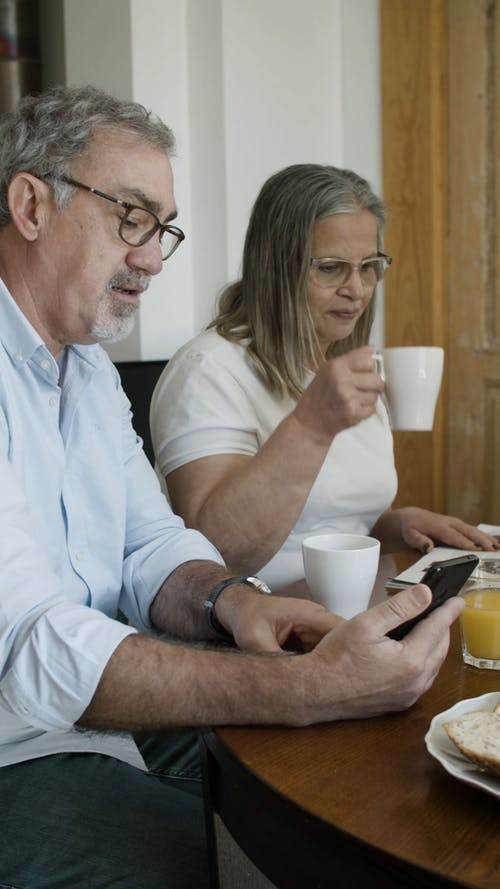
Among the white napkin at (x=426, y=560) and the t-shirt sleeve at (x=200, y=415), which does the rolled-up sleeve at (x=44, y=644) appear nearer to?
the white napkin at (x=426, y=560)

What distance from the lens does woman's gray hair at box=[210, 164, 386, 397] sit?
167 centimetres

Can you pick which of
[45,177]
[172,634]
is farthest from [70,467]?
[45,177]

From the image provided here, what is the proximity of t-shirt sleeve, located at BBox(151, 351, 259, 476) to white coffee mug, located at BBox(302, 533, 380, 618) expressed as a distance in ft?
1.56

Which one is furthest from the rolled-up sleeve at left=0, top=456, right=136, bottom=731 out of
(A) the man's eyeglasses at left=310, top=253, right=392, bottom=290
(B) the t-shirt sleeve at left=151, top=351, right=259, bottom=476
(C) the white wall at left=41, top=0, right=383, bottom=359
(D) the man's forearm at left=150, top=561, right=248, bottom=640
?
(C) the white wall at left=41, top=0, right=383, bottom=359

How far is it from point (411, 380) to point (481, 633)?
19.5 inches


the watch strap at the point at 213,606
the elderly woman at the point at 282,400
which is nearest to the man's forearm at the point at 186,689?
the watch strap at the point at 213,606

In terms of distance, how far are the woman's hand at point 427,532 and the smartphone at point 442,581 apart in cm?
57

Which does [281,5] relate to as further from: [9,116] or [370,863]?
[370,863]

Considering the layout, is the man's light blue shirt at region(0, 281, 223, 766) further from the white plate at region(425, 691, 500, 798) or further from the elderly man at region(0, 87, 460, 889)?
the white plate at region(425, 691, 500, 798)

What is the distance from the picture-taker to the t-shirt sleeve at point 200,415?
155 centimetres

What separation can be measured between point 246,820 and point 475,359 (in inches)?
103

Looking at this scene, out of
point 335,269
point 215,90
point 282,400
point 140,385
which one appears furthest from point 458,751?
point 215,90

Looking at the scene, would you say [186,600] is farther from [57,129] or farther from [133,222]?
[57,129]

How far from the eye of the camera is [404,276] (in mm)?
3242
